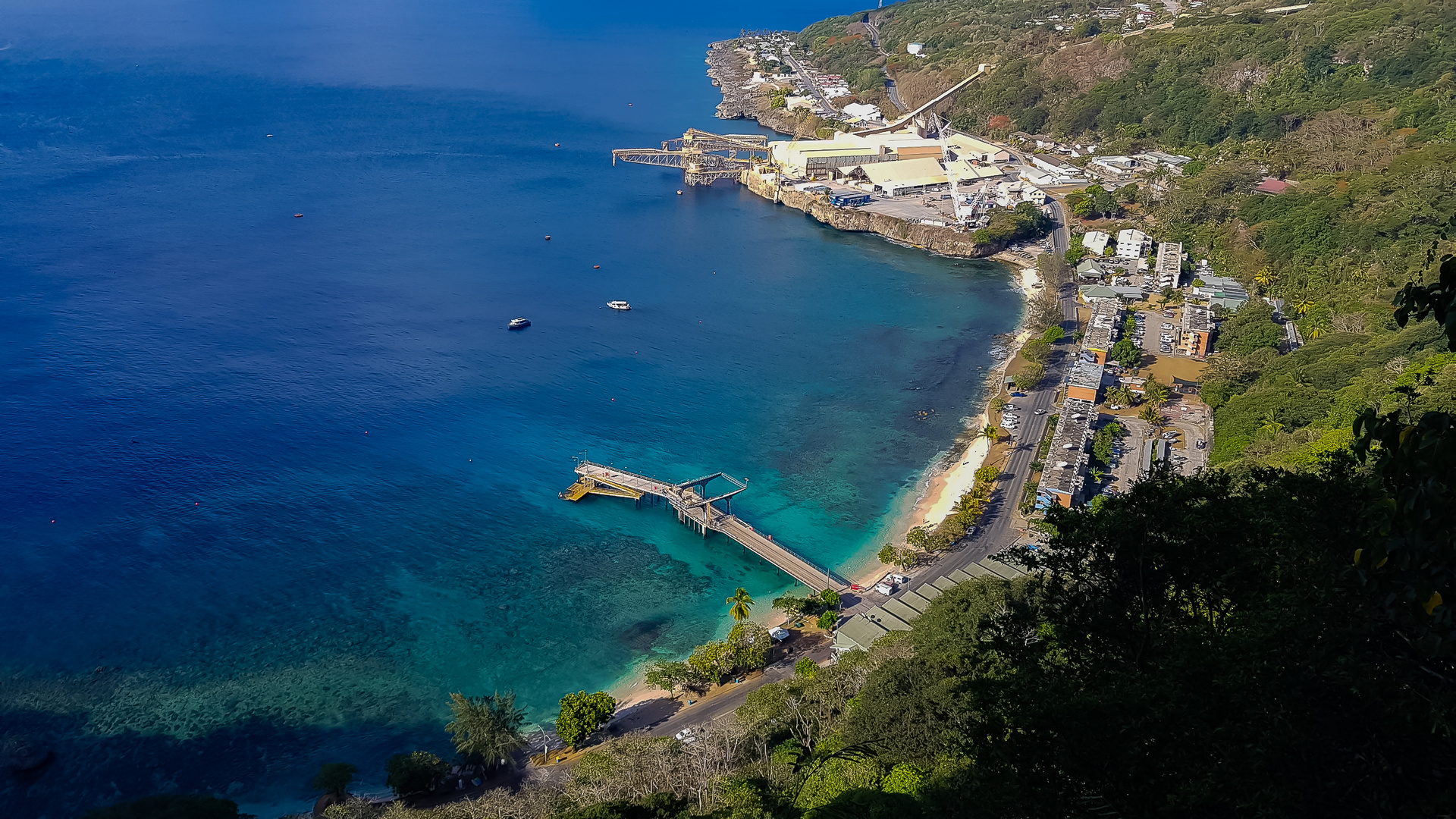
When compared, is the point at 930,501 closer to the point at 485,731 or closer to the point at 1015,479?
the point at 1015,479

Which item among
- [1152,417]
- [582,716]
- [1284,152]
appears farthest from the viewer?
[1284,152]

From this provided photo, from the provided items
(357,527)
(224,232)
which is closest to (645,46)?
(224,232)

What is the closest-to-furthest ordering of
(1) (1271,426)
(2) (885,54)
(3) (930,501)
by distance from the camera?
(1) (1271,426)
(3) (930,501)
(2) (885,54)

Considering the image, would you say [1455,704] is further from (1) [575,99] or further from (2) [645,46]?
(2) [645,46]

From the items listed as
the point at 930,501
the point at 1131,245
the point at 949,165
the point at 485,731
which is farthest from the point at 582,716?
the point at 949,165

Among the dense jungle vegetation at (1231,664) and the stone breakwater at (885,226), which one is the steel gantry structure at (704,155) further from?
the dense jungle vegetation at (1231,664)

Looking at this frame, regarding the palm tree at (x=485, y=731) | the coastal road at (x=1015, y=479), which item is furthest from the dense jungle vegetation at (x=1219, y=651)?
the coastal road at (x=1015, y=479)
